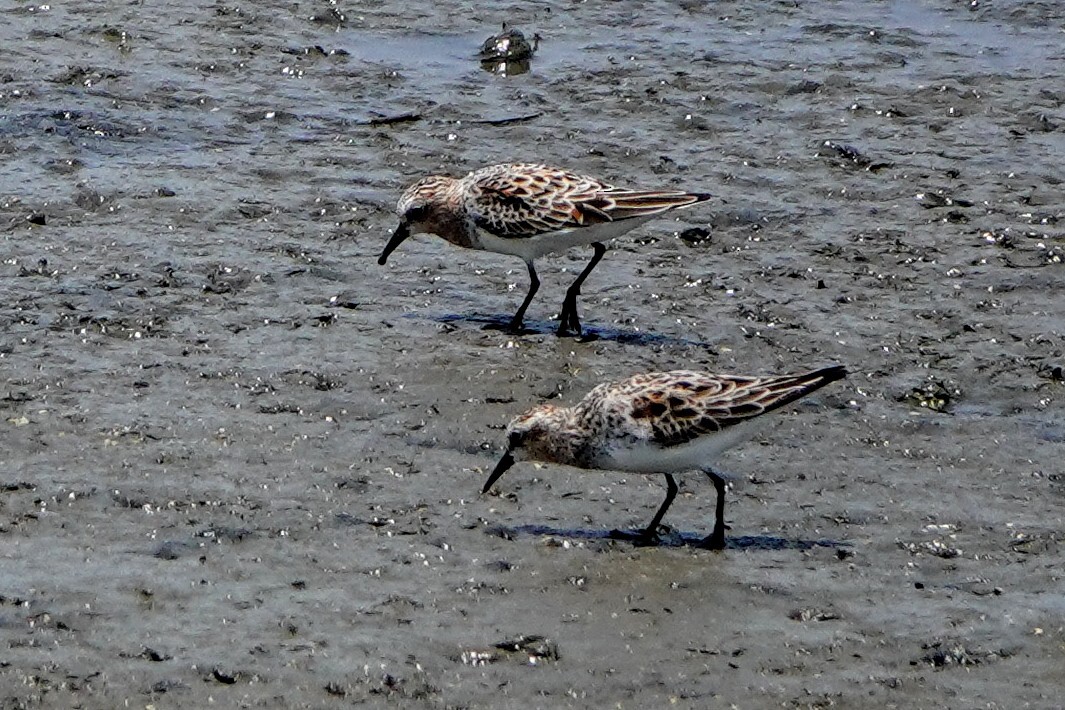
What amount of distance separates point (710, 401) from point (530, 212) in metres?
3.04

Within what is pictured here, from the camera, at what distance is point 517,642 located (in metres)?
8.20

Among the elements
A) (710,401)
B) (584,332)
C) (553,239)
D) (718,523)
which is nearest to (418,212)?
(553,239)

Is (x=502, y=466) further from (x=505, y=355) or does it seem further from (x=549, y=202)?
(x=549, y=202)

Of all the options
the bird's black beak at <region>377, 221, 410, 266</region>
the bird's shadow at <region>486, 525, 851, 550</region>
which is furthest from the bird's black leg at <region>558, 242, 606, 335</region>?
Answer: the bird's shadow at <region>486, 525, 851, 550</region>

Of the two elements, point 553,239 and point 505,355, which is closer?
point 505,355

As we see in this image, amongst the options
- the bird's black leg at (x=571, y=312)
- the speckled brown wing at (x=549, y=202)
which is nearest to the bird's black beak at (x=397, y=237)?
the speckled brown wing at (x=549, y=202)

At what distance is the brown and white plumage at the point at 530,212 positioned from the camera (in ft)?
38.9

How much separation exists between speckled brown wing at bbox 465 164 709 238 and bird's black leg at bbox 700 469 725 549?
9.58ft

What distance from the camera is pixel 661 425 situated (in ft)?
30.1

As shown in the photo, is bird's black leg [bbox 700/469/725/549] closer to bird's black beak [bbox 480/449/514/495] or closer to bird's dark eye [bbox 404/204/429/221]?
bird's black beak [bbox 480/449/514/495]

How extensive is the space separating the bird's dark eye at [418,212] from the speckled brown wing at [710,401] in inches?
133

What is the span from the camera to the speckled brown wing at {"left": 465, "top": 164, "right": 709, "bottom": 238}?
1183 centimetres

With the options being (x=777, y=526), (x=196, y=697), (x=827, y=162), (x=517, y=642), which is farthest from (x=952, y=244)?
(x=196, y=697)

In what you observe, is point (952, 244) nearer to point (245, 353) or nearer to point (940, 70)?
point (940, 70)
